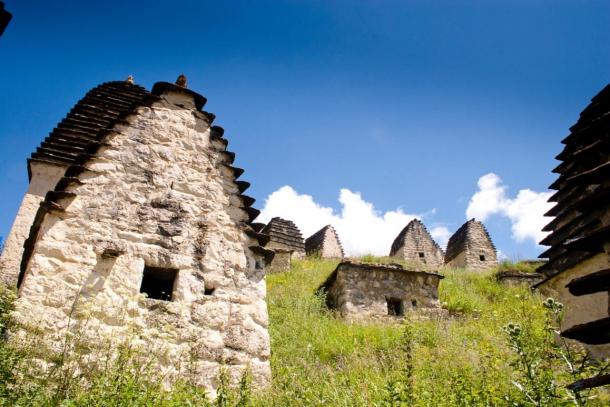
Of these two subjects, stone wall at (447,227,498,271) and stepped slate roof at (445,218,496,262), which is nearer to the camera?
stone wall at (447,227,498,271)

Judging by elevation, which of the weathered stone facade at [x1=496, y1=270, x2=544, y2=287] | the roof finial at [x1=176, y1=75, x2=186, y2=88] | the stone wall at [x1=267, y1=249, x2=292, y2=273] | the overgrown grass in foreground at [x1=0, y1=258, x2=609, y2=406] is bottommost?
the overgrown grass in foreground at [x1=0, y1=258, x2=609, y2=406]

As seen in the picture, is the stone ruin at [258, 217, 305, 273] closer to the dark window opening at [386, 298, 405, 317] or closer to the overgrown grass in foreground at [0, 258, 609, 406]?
the overgrown grass in foreground at [0, 258, 609, 406]

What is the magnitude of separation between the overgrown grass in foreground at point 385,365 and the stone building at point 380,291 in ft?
2.04

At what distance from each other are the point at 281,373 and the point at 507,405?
9.58 feet

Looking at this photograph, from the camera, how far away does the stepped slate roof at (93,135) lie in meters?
5.61

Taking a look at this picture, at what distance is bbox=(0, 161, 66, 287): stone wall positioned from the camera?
8.71m

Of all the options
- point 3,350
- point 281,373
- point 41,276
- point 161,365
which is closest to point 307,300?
point 281,373

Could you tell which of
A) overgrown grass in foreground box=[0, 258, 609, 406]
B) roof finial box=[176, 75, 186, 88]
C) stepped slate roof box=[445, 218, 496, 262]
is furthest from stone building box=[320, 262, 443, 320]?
stepped slate roof box=[445, 218, 496, 262]

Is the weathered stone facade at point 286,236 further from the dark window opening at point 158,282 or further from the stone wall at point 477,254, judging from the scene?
the dark window opening at point 158,282

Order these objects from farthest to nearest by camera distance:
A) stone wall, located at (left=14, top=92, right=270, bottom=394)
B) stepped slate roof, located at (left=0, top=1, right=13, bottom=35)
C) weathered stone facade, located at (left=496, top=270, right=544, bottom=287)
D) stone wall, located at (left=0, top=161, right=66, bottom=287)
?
weathered stone facade, located at (left=496, top=270, right=544, bottom=287) → stone wall, located at (left=0, top=161, right=66, bottom=287) → stone wall, located at (left=14, top=92, right=270, bottom=394) → stepped slate roof, located at (left=0, top=1, right=13, bottom=35)

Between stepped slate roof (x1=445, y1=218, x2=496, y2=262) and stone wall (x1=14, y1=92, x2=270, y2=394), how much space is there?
1966cm

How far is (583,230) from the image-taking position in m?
8.00

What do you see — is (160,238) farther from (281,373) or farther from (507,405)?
(507,405)

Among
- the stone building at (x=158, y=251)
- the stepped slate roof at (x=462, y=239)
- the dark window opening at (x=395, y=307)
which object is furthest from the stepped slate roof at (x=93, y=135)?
the stepped slate roof at (x=462, y=239)
